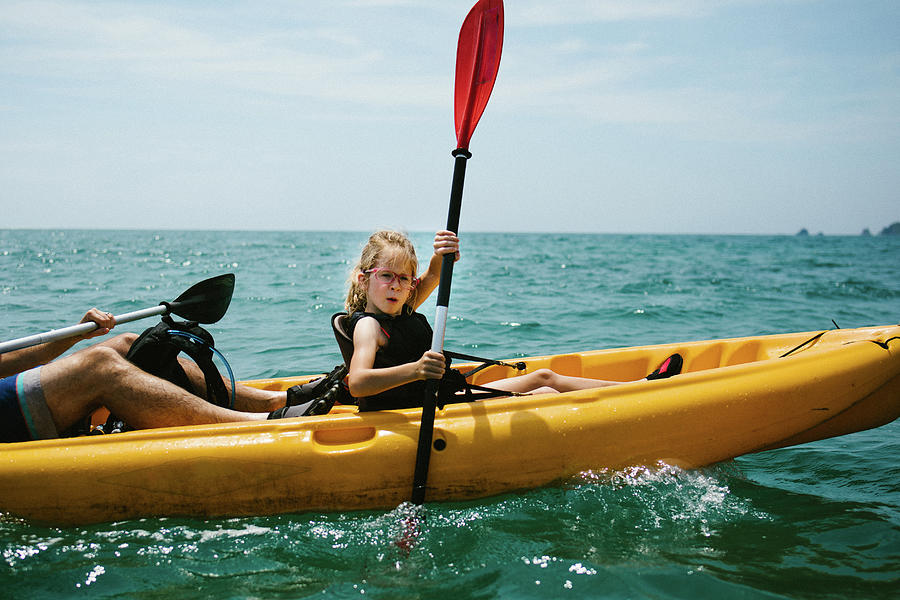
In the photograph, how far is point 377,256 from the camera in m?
3.03

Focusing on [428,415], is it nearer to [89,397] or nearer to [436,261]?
[436,261]

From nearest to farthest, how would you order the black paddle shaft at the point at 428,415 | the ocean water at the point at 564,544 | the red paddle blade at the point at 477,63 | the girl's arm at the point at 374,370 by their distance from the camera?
the ocean water at the point at 564,544 < the girl's arm at the point at 374,370 < the black paddle shaft at the point at 428,415 < the red paddle blade at the point at 477,63

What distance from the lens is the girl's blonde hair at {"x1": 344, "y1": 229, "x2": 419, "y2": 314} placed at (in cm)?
302

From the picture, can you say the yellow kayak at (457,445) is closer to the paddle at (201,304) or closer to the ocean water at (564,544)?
the ocean water at (564,544)

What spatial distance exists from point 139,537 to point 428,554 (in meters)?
1.20

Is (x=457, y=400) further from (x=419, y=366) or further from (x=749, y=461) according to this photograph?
(x=749, y=461)

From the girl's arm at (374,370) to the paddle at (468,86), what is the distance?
162mm

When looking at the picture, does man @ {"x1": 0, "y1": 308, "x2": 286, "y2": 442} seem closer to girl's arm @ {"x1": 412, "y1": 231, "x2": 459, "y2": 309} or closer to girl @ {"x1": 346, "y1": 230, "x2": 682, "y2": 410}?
girl @ {"x1": 346, "y1": 230, "x2": 682, "y2": 410}

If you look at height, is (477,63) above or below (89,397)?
above

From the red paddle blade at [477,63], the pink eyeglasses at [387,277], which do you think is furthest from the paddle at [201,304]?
the red paddle blade at [477,63]

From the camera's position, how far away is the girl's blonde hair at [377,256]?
3.02 meters

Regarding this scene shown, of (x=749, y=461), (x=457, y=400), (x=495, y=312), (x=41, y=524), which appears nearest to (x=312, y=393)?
(x=457, y=400)

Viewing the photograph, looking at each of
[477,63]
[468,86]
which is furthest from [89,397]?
[477,63]

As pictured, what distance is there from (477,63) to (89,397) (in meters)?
2.41
